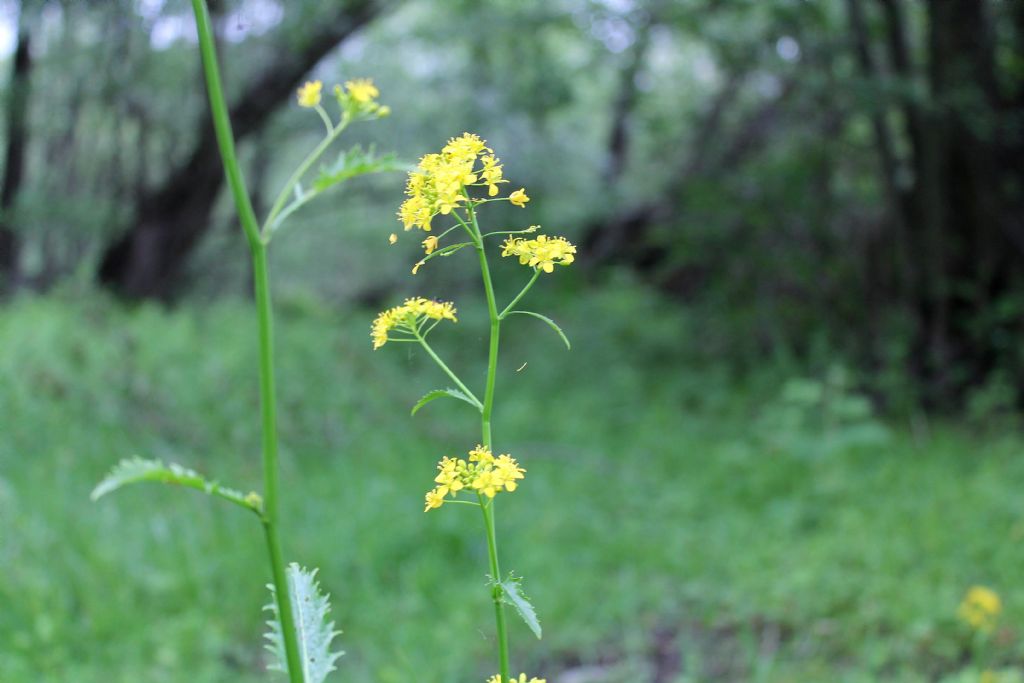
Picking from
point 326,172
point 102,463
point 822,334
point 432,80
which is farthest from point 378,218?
point 326,172

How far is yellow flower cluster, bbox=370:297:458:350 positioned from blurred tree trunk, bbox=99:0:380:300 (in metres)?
5.83

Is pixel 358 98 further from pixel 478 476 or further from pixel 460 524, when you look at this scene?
pixel 460 524

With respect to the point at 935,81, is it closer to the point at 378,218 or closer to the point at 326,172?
the point at 378,218

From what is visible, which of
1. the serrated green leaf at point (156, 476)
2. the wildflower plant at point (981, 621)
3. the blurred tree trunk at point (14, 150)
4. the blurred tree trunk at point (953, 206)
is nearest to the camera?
the serrated green leaf at point (156, 476)

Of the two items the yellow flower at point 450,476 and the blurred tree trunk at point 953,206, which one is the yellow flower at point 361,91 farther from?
the blurred tree trunk at point 953,206

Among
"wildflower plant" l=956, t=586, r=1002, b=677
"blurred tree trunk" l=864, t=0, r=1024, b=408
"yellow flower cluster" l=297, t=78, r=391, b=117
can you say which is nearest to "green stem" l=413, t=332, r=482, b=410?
"yellow flower cluster" l=297, t=78, r=391, b=117

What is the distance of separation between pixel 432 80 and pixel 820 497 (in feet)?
14.3

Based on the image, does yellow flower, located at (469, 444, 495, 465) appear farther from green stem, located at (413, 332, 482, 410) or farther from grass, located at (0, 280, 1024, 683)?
grass, located at (0, 280, 1024, 683)

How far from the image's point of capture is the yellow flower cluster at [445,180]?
79cm

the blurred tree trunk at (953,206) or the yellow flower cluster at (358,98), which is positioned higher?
the blurred tree trunk at (953,206)

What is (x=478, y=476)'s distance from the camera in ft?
2.58

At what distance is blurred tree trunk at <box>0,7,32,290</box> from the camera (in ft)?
19.2

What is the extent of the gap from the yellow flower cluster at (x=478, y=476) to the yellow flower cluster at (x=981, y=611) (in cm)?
273

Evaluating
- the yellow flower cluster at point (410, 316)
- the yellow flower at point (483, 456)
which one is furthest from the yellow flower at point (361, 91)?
the yellow flower at point (483, 456)
